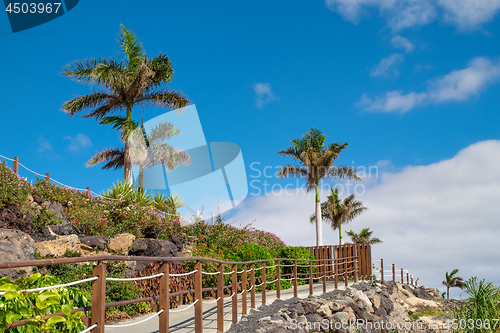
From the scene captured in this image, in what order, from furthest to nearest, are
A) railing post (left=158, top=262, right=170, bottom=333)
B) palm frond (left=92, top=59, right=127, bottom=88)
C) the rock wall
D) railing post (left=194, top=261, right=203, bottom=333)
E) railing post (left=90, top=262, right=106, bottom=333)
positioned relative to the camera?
palm frond (left=92, top=59, right=127, bottom=88) → the rock wall → railing post (left=194, top=261, right=203, bottom=333) → railing post (left=158, top=262, right=170, bottom=333) → railing post (left=90, top=262, right=106, bottom=333)

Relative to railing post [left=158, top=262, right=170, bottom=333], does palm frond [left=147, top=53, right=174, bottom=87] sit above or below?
above

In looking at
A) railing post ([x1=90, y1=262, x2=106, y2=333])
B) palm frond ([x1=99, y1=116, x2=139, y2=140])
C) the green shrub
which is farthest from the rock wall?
palm frond ([x1=99, y1=116, x2=139, y2=140])

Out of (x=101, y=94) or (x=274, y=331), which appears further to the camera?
(x=101, y=94)

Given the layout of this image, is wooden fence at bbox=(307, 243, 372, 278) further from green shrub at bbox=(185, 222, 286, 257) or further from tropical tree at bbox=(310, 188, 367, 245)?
tropical tree at bbox=(310, 188, 367, 245)

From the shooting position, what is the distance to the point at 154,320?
30.3 ft

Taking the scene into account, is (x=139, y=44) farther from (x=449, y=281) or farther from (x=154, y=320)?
(x=449, y=281)

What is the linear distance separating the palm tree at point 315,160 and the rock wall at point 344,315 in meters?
10.8

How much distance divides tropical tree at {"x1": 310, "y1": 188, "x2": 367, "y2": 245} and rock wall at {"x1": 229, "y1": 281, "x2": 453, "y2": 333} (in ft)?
62.7

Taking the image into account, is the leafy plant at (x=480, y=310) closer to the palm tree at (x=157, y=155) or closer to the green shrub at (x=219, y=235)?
the green shrub at (x=219, y=235)

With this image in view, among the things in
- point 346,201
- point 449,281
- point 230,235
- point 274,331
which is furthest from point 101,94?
point 449,281

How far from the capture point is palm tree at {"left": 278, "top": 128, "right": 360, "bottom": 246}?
34.5 metres

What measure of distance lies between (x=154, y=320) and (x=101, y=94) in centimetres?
1826

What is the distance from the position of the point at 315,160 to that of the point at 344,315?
2227cm

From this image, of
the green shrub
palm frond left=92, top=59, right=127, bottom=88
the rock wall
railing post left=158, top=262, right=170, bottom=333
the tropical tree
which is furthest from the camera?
the tropical tree
